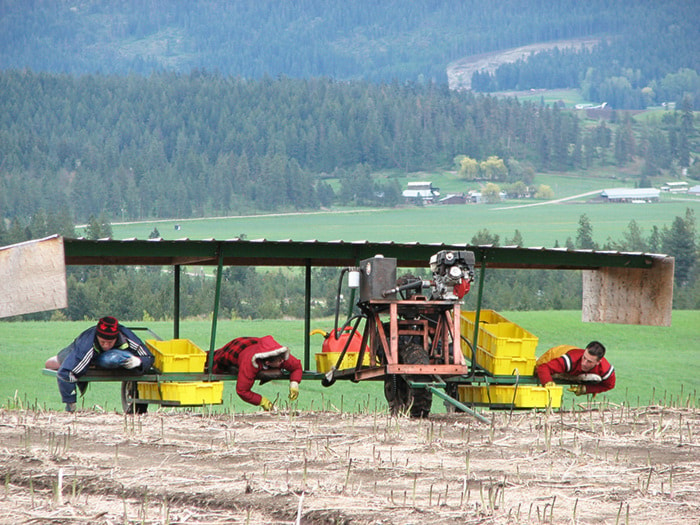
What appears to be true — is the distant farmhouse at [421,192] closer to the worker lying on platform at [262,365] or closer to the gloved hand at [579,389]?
the gloved hand at [579,389]

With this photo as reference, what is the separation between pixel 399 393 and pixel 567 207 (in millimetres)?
149485

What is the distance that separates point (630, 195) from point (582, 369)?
157584mm

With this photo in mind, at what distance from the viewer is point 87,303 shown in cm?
6241

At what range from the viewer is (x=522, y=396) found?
13.2 meters

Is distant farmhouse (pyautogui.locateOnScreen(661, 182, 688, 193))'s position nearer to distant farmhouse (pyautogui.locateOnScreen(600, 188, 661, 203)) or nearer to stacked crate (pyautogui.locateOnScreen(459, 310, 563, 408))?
distant farmhouse (pyautogui.locateOnScreen(600, 188, 661, 203))

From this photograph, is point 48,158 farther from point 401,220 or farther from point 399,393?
point 399,393

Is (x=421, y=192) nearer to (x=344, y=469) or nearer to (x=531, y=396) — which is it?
(x=531, y=396)

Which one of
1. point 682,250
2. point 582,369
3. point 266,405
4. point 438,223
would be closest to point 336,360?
point 266,405

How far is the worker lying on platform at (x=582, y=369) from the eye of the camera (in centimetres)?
1342

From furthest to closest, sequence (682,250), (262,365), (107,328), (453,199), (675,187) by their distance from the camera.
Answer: (675,187) → (453,199) → (682,250) → (262,365) → (107,328)

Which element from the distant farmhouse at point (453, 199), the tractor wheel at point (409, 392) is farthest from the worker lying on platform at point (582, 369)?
the distant farmhouse at point (453, 199)

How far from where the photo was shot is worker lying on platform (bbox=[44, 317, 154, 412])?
41.7 ft

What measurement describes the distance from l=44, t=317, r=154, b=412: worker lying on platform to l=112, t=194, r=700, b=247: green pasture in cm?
10126

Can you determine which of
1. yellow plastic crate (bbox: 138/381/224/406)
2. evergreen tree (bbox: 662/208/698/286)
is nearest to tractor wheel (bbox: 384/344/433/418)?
yellow plastic crate (bbox: 138/381/224/406)
